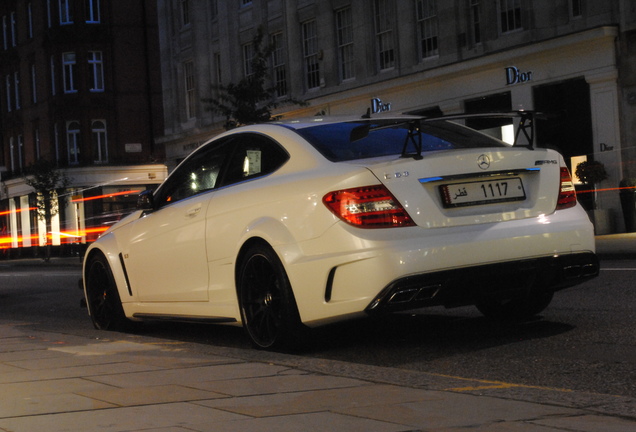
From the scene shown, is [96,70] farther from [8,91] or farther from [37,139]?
[8,91]

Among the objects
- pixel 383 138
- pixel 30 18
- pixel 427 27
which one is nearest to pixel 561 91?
pixel 427 27

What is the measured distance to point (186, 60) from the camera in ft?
145

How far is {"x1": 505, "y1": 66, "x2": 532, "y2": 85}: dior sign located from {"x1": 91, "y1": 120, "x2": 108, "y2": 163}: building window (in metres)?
33.5

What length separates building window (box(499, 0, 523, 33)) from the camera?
2633cm

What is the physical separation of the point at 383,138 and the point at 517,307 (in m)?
1.72

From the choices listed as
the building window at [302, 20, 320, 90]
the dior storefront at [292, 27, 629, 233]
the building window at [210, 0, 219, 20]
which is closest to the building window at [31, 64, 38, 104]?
the building window at [210, 0, 219, 20]

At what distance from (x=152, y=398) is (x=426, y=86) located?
25165 millimetres

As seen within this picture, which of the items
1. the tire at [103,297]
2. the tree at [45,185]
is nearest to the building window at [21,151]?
the tree at [45,185]

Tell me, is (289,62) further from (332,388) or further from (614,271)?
(332,388)

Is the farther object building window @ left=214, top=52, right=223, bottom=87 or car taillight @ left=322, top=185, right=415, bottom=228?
building window @ left=214, top=52, right=223, bottom=87

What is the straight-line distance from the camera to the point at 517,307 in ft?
25.9

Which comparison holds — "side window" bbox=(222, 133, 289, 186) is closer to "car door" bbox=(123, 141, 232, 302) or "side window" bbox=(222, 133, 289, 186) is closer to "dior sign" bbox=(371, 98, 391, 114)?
"car door" bbox=(123, 141, 232, 302)

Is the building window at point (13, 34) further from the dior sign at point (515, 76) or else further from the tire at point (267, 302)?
the tire at point (267, 302)

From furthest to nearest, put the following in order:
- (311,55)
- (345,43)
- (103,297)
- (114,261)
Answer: (311,55) → (345,43) → (103,297) → (114,261)
